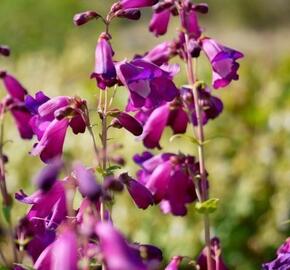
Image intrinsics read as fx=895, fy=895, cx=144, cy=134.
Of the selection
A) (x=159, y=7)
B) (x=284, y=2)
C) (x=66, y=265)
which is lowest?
(x=284, y=2)

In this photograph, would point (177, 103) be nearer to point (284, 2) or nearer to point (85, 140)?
point (85, 140)

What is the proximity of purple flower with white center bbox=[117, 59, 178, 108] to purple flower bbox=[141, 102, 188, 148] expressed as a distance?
12.0 inches

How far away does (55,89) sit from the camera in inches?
321

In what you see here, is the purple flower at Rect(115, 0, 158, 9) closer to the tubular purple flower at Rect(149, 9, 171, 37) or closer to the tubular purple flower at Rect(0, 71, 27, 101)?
the tubular purple flower at Rect(149, 9, 171, 37)

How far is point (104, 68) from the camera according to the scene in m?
2.43

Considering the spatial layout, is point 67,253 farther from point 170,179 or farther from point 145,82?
point 170,179

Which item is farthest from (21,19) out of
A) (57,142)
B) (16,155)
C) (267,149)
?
(57,142)

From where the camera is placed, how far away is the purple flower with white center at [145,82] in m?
2.50

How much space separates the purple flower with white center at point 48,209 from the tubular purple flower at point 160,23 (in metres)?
0.97

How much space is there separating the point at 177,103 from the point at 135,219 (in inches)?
108

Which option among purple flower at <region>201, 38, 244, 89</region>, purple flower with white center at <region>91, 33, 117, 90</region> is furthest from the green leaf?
purple flower with white center at <region>91, 33, 117, 90</region>

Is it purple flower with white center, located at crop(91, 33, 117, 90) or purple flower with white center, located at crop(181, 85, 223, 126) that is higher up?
purple flower with white center, located at crop(91, 33, 117, 90)

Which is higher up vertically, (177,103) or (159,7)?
(159,7)

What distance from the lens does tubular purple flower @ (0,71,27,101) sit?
309 centimetres
